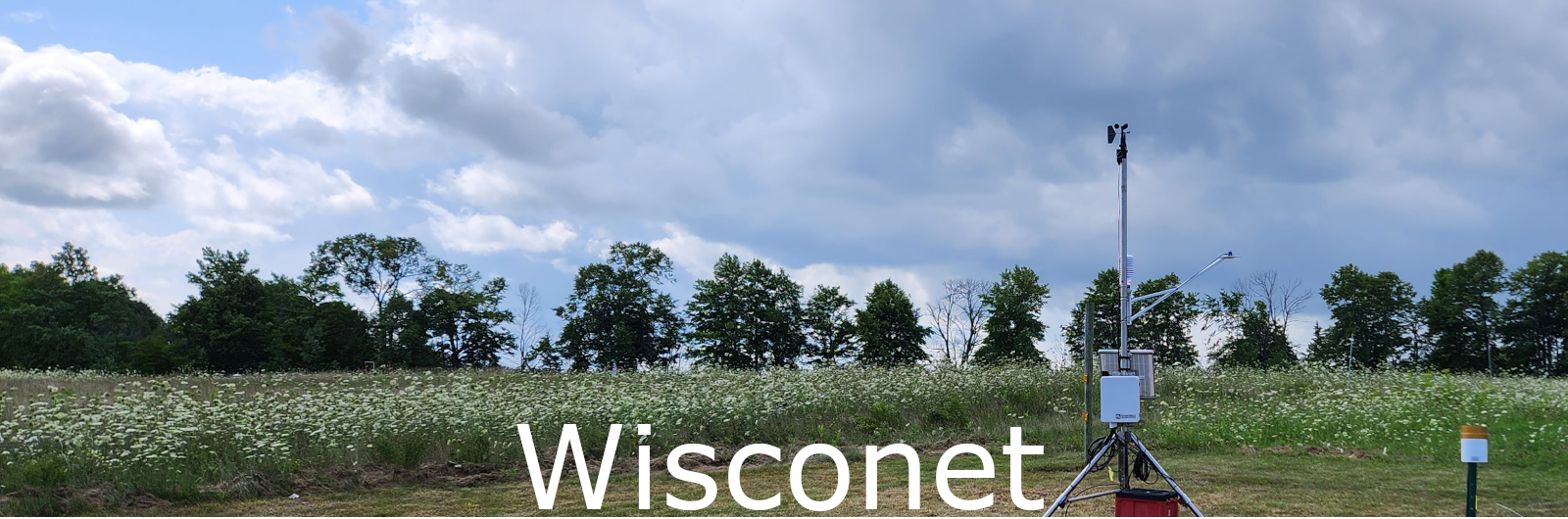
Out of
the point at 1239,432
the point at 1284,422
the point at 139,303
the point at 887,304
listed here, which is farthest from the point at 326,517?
the point at 139,303

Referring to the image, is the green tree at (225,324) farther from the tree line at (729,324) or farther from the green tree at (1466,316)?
the green tree at (1466,316)

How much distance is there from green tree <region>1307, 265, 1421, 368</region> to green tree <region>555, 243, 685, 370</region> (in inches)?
1307

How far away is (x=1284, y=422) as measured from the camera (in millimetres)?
15602

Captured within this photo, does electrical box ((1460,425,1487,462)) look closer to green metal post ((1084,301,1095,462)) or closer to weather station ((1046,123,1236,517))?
weather station ((1046,123,1236,517))

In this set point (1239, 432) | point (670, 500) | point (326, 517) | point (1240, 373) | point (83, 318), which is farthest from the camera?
point (83, 318)

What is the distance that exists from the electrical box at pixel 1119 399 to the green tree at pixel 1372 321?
46.8 metres

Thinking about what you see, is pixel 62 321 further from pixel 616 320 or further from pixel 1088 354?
pixel 1088 354

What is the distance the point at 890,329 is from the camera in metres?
47.4

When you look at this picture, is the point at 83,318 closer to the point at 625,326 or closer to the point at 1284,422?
the point at 625,326

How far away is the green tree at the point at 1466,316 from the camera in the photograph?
47.8 meters

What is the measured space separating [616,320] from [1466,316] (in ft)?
142

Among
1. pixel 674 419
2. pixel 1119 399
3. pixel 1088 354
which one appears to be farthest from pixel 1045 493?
pixel 674 419

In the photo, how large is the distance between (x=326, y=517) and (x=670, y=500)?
122 inches

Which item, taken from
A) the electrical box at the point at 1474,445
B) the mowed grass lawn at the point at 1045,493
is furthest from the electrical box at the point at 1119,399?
the electrical box at the point at 1474,445
